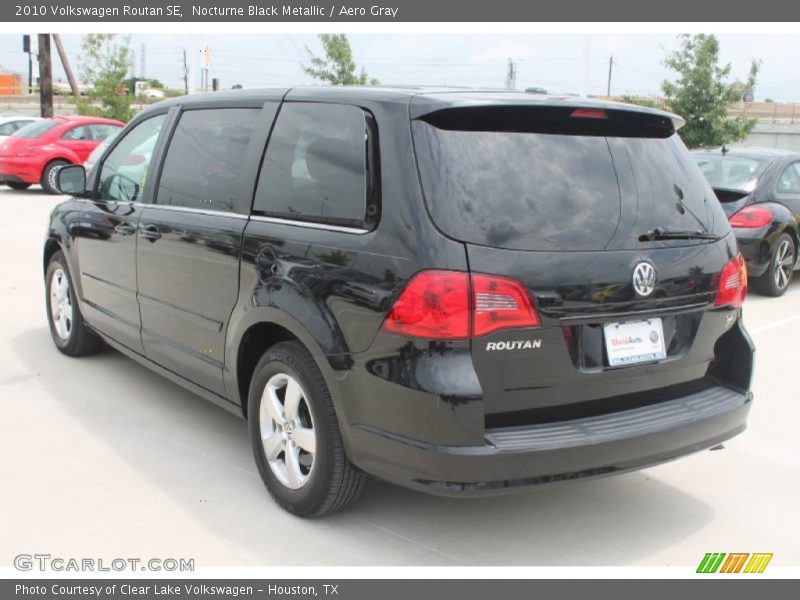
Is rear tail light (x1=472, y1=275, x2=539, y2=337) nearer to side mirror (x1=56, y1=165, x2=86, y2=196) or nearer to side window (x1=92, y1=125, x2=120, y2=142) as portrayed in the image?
side mirror (x1=56, y1=165, x2=86, y2=196)

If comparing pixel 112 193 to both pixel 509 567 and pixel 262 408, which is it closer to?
pixel 262 408

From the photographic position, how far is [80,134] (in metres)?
18.3

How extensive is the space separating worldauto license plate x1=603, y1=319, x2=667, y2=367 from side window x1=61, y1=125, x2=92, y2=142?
1695cm

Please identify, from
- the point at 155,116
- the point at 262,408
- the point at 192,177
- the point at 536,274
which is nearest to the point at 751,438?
the point at 536,274

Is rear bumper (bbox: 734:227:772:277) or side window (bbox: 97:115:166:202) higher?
side window (bbox: 97:115:166:202)

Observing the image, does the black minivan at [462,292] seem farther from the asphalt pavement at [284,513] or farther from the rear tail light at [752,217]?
the rear tail light at [752,217]

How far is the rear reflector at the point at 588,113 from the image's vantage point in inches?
139

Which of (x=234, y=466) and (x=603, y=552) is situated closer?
(x=603, y=552)

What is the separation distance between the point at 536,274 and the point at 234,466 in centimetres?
202

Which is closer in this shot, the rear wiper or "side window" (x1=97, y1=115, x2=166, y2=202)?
the rear wiper

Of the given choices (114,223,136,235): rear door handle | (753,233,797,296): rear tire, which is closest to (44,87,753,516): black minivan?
(114,223,136,235): rear door handle

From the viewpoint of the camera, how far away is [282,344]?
377 cm

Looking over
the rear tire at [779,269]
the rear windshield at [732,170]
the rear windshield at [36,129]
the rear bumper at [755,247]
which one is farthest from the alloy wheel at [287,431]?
the rear windshield at [36,129]

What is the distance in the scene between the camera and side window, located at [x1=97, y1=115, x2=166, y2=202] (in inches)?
204
